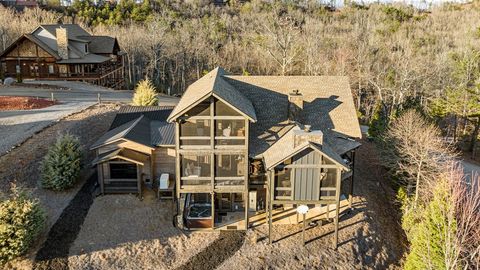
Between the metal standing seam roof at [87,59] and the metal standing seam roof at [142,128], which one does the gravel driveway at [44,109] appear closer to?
the metal standing seam roof at [87,59]

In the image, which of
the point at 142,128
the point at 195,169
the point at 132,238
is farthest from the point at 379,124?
the point at 132,238

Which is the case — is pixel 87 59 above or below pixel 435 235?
above

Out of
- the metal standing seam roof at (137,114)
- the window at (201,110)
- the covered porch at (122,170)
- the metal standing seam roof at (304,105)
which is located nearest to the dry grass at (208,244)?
the covered porch at (122,170)

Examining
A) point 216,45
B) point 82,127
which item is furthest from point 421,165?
point 216,45

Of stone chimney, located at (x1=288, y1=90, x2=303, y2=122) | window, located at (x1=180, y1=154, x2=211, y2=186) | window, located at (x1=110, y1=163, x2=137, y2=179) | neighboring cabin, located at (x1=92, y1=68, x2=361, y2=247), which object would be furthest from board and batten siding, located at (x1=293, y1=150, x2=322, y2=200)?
window, located at (x1=110, y1=163, x2=137, y2=179)

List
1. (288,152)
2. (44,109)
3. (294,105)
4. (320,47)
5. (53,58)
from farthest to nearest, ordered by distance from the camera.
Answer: (320,47) < (53,58) < (44,109) < (294,105) < (288,152)

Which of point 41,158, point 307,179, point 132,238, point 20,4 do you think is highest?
point 20,4

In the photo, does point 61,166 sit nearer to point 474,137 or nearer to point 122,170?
point 122,170
